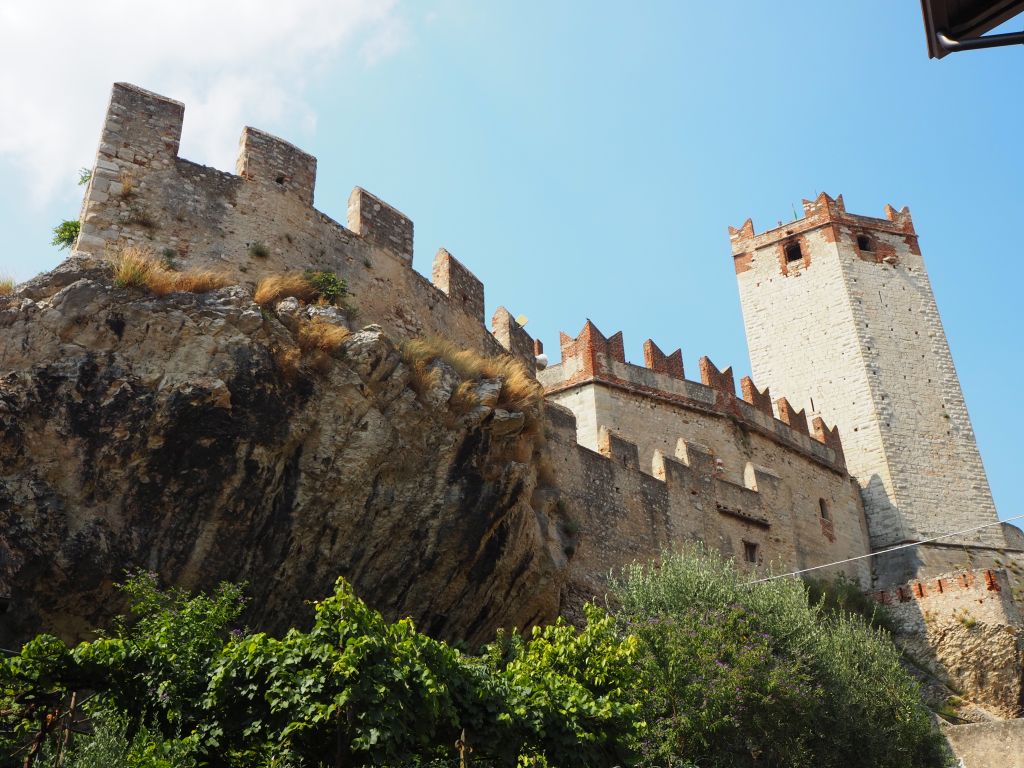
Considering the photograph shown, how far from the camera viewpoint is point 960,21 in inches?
232

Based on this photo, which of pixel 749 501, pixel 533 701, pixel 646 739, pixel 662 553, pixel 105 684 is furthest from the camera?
pixel 749 501

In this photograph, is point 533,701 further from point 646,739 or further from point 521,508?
point 521,508

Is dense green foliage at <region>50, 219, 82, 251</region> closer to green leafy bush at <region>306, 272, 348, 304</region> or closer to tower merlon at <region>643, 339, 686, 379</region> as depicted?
green leafy bush at <region>306, 272, 348, 304</region>

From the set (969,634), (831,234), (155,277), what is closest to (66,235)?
(155,277)

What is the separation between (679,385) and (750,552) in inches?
225

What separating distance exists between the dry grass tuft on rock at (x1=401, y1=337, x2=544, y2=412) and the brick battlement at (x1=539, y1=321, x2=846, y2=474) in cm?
974

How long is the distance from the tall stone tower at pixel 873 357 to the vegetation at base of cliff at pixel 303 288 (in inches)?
737

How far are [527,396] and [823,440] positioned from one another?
53.4 feet

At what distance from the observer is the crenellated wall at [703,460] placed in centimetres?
1892

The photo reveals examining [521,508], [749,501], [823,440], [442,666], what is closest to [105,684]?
[442,666]

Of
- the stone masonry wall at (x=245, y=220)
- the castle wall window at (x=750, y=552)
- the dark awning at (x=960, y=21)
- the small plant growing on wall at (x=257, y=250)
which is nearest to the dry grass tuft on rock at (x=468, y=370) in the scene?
the stone masonry wall at (x=245, y=220)

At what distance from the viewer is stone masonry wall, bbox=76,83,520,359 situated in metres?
13.7

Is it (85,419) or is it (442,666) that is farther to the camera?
(85,419)

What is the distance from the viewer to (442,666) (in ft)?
30.0
